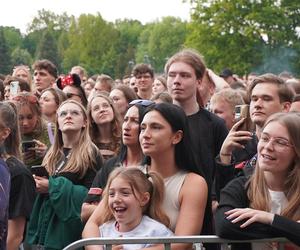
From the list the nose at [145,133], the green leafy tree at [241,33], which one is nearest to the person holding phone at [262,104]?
the nose at [145,133]

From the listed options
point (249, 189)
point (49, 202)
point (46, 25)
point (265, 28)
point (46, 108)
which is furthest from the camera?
point (46, 25)

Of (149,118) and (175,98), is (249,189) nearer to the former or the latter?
(149,118)

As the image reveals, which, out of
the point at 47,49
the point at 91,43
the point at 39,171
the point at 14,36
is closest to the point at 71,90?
the point at 39,171

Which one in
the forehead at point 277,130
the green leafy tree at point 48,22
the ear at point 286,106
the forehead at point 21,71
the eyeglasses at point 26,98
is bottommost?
the forehead at point 277,130

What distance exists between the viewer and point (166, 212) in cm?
505

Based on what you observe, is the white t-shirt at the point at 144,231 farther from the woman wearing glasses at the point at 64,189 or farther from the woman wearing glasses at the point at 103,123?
the woman wearing glasses at the point at 103,123

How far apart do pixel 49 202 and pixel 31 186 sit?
47cm

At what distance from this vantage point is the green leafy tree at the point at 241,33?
56.9 metres

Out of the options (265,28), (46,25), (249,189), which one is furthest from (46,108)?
(46,25)

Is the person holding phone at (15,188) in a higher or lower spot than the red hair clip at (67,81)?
lower

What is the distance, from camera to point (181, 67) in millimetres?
6223

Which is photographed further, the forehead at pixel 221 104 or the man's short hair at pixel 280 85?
the forehead at pixel 221 104

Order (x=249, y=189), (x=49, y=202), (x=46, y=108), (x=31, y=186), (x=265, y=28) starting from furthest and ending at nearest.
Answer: (x=265, y=28)
(x=46, y=108)
(x=49, y=202)
(x=31, y=186)
(x=249, y=189)

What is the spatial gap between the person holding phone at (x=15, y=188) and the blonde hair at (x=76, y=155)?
0.58m
